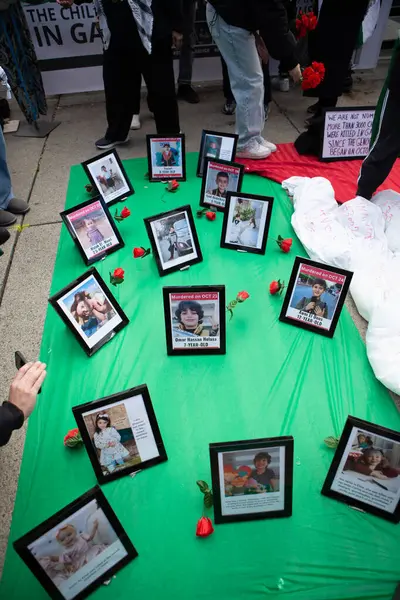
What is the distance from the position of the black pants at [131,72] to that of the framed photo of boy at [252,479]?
2408 mm

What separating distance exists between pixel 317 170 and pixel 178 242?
4.21 ft

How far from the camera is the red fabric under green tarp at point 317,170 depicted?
260 centimetres

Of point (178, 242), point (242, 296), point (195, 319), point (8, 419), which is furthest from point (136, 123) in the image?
point (8, 419)

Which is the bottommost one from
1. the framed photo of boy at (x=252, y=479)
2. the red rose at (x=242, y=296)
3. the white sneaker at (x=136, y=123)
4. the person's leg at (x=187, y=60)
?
the framed photo of boy at (x=252, y=479)

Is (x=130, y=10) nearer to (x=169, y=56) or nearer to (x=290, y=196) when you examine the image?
(x=169, y=56)

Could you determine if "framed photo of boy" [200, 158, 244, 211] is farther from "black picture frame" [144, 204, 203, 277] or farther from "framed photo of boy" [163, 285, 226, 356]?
"framed photo of boy" [163, 285, 226, 356]

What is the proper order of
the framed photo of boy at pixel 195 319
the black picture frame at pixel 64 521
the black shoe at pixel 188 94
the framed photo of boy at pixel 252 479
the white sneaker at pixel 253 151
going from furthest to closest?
the black shoe at pixel 188 94, the white sneaker at pixel 253 151, the framed photo of boy at pixel 195 319, the framed photo of boy at pixel 252 479, the black picture frame at pixel 64 521

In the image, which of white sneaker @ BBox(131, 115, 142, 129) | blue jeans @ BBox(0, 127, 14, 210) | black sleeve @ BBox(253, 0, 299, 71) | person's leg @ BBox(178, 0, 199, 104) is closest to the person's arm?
blue jeans @ BBox(0, 127, 14, 210)

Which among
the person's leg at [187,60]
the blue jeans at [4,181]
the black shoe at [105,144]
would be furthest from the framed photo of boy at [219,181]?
the person's leg at [187,60]

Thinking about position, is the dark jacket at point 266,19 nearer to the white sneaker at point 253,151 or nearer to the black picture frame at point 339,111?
the black picture frame at point 339,111

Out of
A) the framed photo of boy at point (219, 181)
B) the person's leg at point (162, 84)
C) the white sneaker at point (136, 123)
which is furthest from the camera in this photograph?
the white sneaker at point (136, 123)

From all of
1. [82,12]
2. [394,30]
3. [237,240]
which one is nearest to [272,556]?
[237,240]

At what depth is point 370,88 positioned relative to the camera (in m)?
4.18

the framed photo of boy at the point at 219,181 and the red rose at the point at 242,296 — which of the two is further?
the framed photo of boy at the point at 219,181
